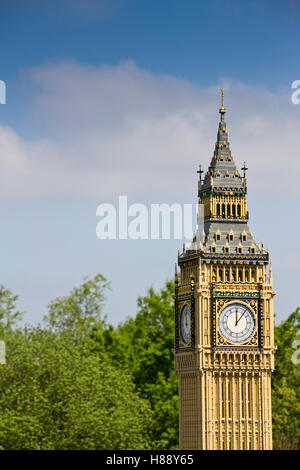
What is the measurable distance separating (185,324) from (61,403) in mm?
11841

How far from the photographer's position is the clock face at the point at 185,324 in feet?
233

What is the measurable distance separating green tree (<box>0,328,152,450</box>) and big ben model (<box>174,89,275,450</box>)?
409 inches

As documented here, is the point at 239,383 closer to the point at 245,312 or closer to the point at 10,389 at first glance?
the point at 245,312

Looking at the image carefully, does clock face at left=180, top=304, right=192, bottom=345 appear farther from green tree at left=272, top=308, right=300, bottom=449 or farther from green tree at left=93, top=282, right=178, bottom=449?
green tree at left=272, top=308, right=300, bottom=449

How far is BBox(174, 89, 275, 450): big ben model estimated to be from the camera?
7012 centimetres

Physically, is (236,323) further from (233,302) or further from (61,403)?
(61,403)

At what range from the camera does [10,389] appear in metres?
81.5

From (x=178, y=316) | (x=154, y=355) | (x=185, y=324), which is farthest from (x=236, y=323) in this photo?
(x=154, y=355)

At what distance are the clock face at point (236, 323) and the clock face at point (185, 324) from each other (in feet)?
5.12

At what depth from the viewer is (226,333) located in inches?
2773

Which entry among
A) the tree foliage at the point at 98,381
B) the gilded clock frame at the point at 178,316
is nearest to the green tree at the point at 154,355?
the tree foliage at the point at 98,381

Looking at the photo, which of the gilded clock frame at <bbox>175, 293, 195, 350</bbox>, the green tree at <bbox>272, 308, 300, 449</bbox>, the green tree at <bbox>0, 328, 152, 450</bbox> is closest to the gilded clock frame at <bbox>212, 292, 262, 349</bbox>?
the gilded clock frame at <bbox>175, 293, 195, 350</bbox>

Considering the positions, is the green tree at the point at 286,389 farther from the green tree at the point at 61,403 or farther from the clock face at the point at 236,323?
the clock face at the point at 236,323
